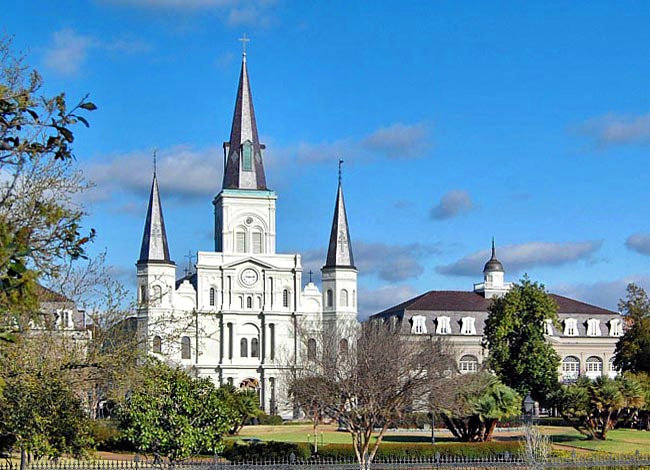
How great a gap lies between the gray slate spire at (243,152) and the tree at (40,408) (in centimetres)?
6249

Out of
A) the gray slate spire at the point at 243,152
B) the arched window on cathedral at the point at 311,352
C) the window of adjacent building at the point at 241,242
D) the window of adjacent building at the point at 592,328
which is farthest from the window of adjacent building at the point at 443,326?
the gray slate spire at the point at 243,152

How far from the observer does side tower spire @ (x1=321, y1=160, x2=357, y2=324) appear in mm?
81688

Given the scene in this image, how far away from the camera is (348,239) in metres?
82.8

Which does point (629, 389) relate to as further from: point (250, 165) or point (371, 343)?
point (250, 165)

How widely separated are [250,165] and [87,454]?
63654 mm

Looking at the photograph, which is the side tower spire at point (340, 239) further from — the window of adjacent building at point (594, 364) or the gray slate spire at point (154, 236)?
the window of adjacent building at point (594, 364)

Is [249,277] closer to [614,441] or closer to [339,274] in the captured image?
[339,274]

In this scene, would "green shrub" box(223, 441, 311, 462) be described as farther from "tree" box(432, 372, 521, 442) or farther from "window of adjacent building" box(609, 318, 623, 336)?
"window of adjacent building" box(609, 318, 623, 336)

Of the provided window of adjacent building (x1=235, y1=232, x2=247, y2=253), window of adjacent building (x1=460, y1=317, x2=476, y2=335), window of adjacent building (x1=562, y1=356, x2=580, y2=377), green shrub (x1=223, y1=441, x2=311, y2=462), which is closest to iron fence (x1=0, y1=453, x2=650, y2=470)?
green shrub (x1=223, y1=441, x2=311, y2=462)

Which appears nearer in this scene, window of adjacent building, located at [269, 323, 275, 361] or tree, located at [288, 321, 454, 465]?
tree, located at [288, 321, 454, 465]

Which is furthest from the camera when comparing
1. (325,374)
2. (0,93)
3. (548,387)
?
(548,387)

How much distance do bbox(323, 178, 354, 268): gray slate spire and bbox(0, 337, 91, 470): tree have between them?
6046 centimetres

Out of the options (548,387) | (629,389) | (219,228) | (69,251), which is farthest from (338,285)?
(69,251)

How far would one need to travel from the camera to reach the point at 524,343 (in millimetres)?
56594
